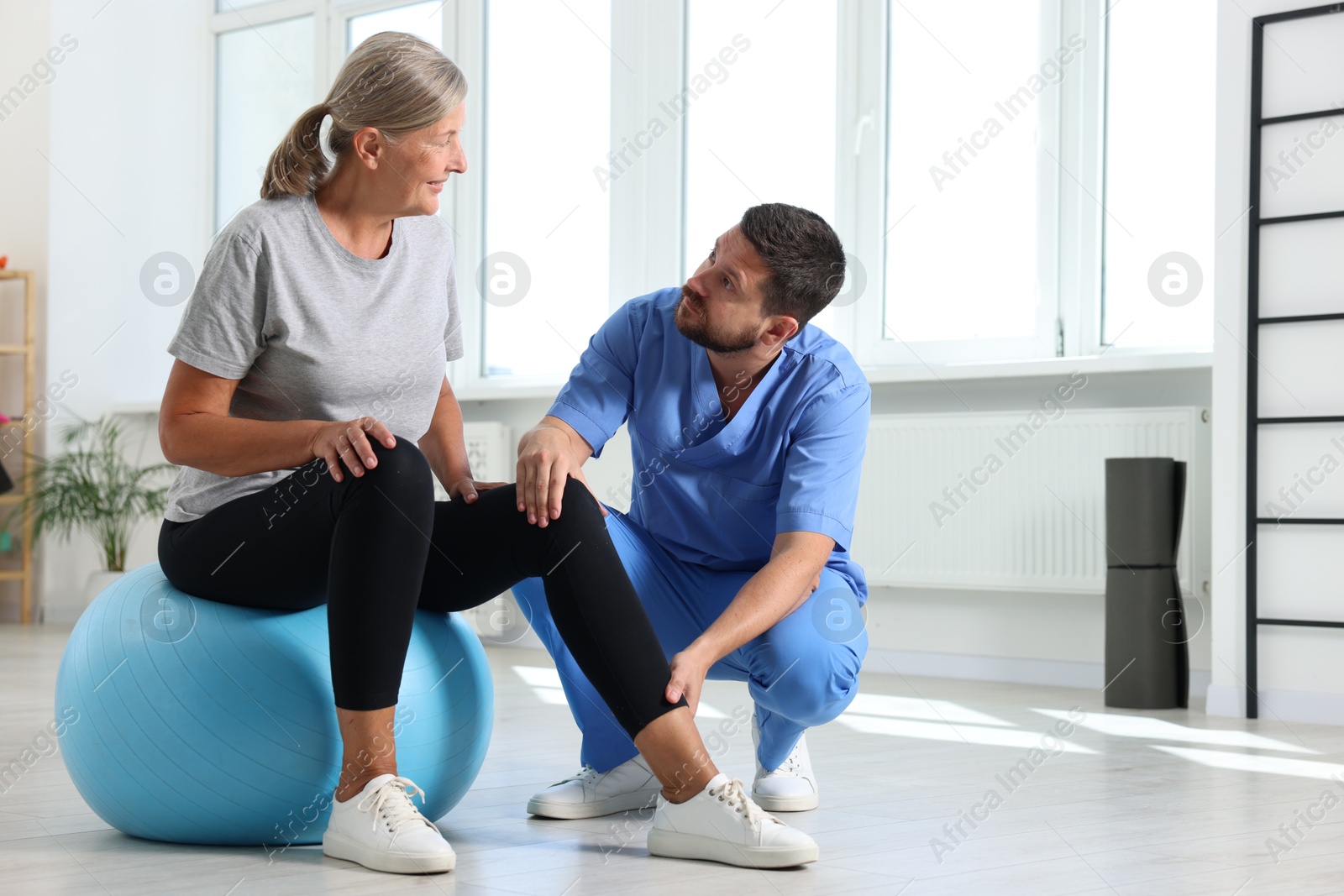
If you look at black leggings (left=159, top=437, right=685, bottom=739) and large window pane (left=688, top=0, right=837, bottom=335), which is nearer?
black leggings (left=159, top=437, right=685, bottom=739)

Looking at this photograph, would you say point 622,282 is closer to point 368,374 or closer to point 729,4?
point 729,4

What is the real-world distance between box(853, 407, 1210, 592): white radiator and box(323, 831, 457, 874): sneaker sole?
8.27 ft

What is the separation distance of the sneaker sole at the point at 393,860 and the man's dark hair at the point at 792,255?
2.55ft

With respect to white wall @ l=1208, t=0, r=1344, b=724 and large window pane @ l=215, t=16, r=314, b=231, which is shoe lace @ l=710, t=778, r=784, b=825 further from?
large window pane @ l=215, t=16, r=314, b=231

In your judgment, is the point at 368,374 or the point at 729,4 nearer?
the point at 368,374

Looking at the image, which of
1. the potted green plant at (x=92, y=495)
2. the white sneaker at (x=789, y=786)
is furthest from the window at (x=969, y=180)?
the potted green plant at (x=92, y=495)

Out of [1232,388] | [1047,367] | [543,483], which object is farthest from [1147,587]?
[543,483]

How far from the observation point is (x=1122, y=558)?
138 inches

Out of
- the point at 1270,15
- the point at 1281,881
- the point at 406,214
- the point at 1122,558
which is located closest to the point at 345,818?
the point at 406,214

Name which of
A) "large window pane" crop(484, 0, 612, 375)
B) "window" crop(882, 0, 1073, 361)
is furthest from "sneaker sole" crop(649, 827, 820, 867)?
"large window pane" crop(484, 0, 612, 375)

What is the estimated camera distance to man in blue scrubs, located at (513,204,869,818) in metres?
1.80

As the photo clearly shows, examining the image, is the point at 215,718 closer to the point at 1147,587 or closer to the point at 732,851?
Answer: the point at 732,851

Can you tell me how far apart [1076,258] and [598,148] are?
1.84 meters

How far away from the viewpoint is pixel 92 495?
550 cm
